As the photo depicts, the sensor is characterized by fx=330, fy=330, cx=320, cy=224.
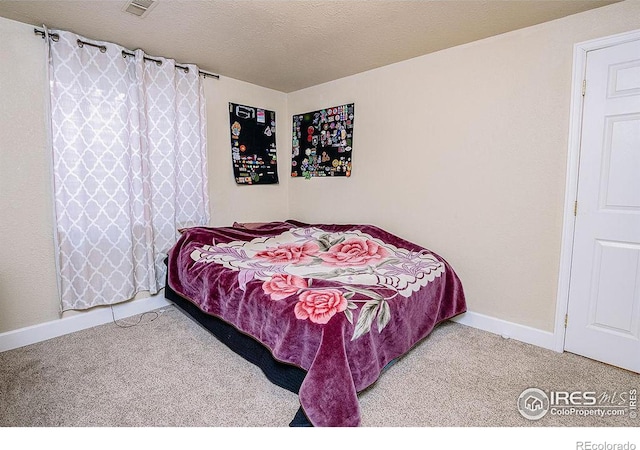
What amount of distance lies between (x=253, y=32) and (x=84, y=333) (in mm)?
2566

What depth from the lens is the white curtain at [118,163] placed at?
239 centimetres

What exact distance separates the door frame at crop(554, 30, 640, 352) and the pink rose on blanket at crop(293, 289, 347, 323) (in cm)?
159

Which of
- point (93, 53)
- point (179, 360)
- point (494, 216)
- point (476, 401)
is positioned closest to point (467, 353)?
point (476, 401)

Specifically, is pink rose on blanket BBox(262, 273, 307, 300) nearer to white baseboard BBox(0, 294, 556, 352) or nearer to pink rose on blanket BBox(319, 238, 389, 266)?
pink rose on blanket BBox(319, 238, 389, 266)

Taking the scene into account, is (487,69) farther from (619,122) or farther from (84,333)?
(84,333)

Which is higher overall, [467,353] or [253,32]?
[253,32]

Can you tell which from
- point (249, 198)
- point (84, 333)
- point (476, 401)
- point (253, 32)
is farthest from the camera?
point (249, 198)

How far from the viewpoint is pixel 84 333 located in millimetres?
2506

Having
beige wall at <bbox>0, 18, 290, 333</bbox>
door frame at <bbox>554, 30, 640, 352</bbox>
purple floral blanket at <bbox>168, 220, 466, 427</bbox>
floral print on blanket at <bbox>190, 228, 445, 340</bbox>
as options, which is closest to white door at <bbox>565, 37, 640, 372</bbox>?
door frame at <bbox>554, 30, 640, 352</bbox>

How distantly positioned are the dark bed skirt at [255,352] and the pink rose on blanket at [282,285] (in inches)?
12.5

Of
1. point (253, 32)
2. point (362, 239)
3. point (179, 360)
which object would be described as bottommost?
point (179, 360)

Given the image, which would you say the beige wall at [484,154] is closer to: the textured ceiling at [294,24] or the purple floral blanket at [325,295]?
the textured ceiling at [294,24]
